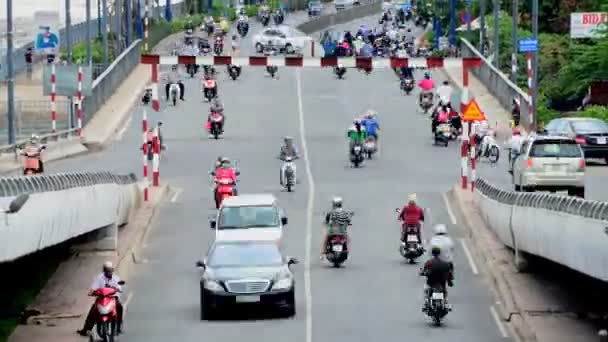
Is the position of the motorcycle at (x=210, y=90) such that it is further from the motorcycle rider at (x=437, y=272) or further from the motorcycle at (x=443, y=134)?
the motorcycle rider at (x=437, y=272)

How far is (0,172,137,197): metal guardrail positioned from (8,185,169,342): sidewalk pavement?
5.52 ft

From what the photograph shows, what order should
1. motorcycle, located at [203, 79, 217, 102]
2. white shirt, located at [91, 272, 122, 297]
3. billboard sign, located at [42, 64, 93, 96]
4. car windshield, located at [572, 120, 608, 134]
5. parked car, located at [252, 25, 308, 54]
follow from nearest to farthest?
white shirt, located at [91, 272, 122, 297] → car windshield, located at [572, 120, 608, 134] → billboard sign, located at [42, 64, 93, 96] → motorcycle, located at [203, 79, 217, 102] → parked car, located at [252, 25, 308, 54]

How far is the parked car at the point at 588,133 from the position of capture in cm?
5669

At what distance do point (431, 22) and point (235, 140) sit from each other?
7360cm

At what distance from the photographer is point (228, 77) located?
89.4 meters

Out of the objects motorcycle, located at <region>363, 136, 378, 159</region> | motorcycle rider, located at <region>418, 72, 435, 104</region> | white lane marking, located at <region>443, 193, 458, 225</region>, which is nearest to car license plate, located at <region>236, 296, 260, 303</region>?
white lane marking, located at <region>443, 193, 458, 225</region>

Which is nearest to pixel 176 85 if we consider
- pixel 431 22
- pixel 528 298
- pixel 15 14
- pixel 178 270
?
pixel 178 270

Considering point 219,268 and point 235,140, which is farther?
point 235,140

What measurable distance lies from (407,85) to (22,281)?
47.1 metres

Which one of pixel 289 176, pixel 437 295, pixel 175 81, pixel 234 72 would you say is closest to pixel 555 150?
pixel 289 176

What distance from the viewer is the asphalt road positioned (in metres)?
30.3

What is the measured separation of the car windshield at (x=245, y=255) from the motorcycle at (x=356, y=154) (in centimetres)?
2462

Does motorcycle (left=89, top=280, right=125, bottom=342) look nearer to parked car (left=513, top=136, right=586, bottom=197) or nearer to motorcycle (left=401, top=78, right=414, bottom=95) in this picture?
parked car (left=513, top=136, right=586, bottom=197)

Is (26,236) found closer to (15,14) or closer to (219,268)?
(219,268)
